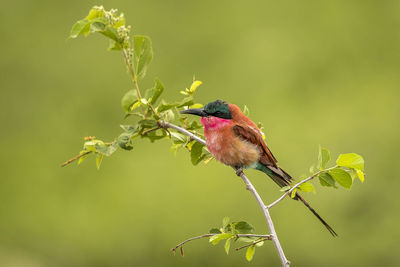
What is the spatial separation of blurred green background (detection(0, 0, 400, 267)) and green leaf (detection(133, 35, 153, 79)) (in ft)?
15.0

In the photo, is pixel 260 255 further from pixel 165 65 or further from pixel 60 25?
pixel 60 25

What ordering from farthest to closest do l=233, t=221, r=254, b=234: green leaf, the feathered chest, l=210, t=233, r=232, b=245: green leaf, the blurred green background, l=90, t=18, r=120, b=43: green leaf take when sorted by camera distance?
the blurred green background
the feathered chest
l=90, t=18, r=120, b=43: green leaf
l=233, t=221, r=254, b=234: green leaf
l=210, t=233, r=232, b=245: green leaf

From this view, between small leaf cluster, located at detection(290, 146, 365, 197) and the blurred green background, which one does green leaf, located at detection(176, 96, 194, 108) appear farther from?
the blurred green background

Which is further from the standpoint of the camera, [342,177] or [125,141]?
[125,141]

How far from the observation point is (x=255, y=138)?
2.30m

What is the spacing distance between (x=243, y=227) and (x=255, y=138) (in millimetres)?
729

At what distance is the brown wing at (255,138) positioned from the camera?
90.5 inches

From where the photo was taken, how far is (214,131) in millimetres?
2238

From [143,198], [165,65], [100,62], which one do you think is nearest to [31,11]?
[100,62]

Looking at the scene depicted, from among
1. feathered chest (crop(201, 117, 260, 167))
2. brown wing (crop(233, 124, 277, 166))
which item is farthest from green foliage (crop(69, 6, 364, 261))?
brown wing (crop(233, 124, 277, 166))

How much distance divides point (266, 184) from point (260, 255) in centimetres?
110

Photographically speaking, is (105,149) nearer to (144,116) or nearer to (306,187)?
(144,116)

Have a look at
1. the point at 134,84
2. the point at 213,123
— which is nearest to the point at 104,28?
the point at 134,84

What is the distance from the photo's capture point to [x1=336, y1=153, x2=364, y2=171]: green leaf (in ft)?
5.03
